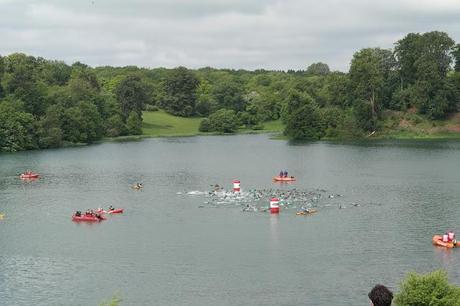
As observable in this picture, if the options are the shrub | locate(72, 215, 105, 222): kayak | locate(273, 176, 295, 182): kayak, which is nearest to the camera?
the shrub

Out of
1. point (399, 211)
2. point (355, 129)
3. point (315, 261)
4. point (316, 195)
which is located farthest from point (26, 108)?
point (315, 261)

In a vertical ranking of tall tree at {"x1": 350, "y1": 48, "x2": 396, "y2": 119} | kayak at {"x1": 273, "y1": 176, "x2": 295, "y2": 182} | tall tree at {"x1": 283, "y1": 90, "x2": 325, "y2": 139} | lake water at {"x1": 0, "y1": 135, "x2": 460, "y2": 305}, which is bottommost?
lake water at {"x1": 0, "y1": 135, "x2": 460, "y2": 305}

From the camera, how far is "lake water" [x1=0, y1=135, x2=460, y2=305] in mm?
53938

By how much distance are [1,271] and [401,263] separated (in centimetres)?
3495

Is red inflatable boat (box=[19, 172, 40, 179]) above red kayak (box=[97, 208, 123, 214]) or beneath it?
above

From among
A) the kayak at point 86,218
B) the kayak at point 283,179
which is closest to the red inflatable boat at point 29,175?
the kayak at point 86,218

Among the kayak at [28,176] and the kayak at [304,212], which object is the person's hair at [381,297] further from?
the kayak at [28,176]

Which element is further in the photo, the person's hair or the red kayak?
the red kayak

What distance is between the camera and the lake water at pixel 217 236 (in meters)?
53.9

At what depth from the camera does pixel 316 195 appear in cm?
9481

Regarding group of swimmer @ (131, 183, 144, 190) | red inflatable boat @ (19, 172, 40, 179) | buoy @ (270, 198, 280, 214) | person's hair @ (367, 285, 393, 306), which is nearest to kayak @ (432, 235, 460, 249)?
buoy @ (270, 198, 280, 214)

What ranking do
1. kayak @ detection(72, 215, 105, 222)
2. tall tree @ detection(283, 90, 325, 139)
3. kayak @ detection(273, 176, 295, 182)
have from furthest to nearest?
tall tree @ detection(283, 90, 325, 139) → kayak @ detection(273, 176, 295, 182) → kayak @ detection(72, 215, 105, 222)

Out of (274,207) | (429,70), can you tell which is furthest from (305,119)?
(274,207)

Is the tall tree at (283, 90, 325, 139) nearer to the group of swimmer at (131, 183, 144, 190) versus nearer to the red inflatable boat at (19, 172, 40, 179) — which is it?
the red inflatable boat at (19, 172, 40, 179)
